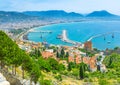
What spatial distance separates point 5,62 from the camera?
16.4 m

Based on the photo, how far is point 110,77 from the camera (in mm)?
34719

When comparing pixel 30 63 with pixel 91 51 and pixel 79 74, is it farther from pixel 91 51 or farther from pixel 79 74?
pixel 91 51

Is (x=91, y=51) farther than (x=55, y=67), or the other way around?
(x=91, y=51)

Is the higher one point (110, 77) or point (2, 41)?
point (2, 41)

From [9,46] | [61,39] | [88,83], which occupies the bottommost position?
[61,39]

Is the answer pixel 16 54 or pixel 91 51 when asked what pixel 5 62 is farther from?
pixel 91 51

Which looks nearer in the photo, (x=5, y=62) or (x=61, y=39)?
(x=5, y=62)

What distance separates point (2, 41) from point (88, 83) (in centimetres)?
1487

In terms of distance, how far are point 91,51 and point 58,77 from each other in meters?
46.4

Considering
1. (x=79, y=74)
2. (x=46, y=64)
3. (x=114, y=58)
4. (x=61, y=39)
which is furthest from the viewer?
(x=61, y=39)

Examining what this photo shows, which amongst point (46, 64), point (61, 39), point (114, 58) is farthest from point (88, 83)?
point (61, 39)

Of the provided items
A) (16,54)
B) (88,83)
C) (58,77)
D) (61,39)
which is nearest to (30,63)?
(16,54)

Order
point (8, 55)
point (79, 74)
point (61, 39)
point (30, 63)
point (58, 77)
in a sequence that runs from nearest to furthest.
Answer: point (8, 55) < point (30, 63) < point (58, 77) < point (79, 74) < point (61, 39)

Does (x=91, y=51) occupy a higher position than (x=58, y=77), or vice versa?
(x=58, y=77)
